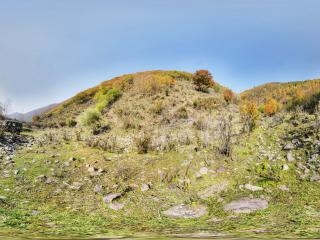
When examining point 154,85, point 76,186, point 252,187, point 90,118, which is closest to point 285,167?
point 252,187

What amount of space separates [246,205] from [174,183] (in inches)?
100

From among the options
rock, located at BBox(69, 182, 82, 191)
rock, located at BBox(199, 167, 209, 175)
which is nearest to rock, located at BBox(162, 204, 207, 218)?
rock, located at BBox(199, 167, 209, 175)

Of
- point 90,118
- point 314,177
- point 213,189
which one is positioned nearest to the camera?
point 213,189

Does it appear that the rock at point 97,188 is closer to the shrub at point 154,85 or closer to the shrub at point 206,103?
the shrub at point 206,103

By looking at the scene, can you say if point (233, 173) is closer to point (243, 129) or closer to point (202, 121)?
point (243, 129)

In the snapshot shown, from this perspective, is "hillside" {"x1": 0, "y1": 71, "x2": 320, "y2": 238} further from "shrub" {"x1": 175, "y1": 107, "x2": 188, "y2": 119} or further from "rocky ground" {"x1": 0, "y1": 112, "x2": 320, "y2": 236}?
"shrub" {"x1": 175, "y1": 107, "x2": 188, "y2": 119}

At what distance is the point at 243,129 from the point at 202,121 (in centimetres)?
329

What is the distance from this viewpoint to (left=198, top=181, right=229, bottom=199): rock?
12986mm

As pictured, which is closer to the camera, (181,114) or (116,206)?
(116,206)

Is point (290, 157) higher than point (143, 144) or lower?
lower

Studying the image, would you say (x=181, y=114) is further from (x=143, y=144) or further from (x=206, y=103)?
(x=143, y=144)

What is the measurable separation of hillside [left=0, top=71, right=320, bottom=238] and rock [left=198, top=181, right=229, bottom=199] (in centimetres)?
3

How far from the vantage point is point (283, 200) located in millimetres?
12266

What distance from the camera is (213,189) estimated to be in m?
13.2
